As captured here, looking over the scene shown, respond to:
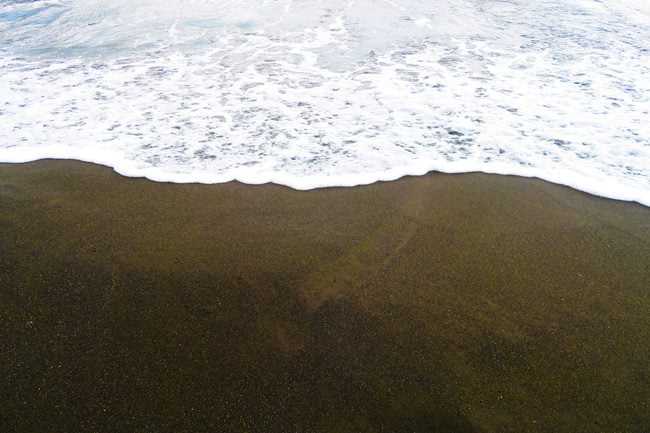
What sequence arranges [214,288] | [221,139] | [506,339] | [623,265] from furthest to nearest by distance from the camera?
[221,139], [623,265], [214,288], [506,339]

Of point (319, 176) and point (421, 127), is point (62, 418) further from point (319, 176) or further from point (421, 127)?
point (421, 127)

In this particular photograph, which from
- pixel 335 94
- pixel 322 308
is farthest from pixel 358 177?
pixel 335 94

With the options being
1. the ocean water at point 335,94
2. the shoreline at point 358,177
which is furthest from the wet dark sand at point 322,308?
the ocean water at point 335,94

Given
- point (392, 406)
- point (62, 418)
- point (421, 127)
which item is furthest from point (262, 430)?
point (421, 127)

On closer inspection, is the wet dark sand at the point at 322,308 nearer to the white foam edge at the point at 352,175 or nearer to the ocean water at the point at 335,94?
the white foam edge at the point at 352,175

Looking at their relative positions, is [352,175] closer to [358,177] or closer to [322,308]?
[358,177]

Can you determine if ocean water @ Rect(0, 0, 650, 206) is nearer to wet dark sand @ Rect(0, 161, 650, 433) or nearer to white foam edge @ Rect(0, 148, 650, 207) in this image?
white foam edge @ Rect(0, 148, 650, 207)
